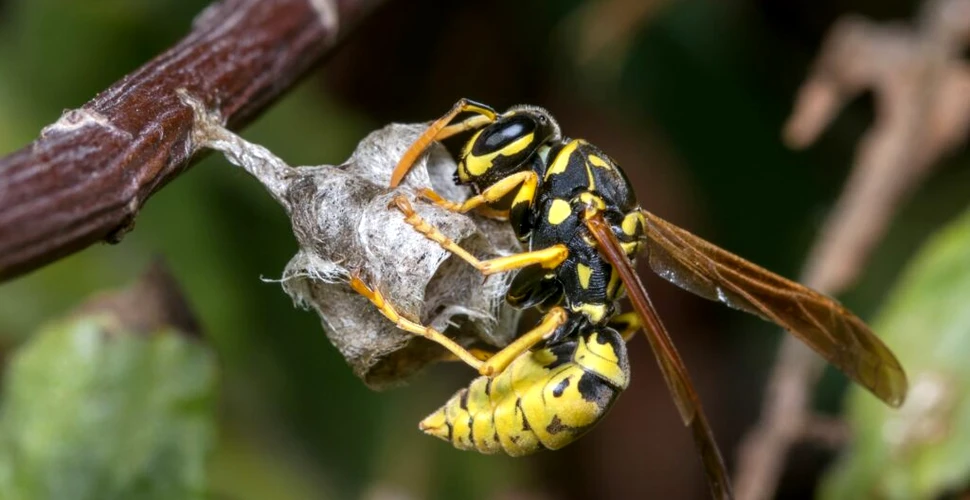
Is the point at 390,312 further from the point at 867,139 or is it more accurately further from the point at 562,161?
the point at 867,139

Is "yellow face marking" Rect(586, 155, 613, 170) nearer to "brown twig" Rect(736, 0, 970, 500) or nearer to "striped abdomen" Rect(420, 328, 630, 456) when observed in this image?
"striped abdomen" Rect(420, 328, 630, 456)

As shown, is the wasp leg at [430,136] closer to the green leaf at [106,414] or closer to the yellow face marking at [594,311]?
the yellow face marking at [594,311]

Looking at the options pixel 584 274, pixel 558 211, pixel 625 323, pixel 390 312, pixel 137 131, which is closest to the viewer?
pixel 137 131

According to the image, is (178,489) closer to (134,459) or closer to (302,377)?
(134,459)

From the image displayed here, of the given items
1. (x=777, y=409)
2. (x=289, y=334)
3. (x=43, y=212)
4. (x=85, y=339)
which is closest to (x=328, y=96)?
(x=289, y=334)

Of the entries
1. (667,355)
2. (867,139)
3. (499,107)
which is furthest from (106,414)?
(867,139)

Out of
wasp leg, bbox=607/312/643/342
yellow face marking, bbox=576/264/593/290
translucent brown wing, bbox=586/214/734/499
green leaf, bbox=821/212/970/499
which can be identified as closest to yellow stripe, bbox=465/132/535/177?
translucent brown wing, bbox=586/214/734/499
